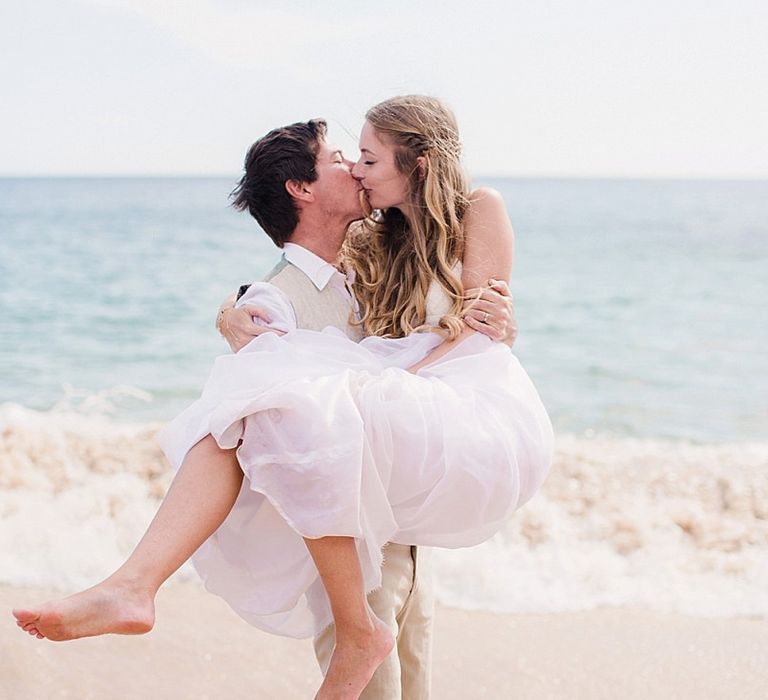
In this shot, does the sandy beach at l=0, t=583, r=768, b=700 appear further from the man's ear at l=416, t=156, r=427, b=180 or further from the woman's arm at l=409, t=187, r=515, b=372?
the man's ear at l=416, t=156, r=427, b=180

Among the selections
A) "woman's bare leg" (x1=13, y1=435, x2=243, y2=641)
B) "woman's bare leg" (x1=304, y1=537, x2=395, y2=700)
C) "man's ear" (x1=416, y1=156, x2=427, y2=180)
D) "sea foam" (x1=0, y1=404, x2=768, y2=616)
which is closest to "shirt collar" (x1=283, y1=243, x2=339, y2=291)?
"man's ear" (x1=416, y1=156, x2=427, y2=180)

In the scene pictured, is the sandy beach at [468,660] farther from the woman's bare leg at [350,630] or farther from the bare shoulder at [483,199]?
the bare shoulder at [483,199]

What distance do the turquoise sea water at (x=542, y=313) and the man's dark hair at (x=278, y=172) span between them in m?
6.42

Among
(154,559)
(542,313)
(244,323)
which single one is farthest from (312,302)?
(542,313)

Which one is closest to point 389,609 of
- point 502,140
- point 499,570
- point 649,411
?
point 499,570

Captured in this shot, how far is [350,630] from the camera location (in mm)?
2541

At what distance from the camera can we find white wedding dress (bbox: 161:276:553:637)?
2.43 meters

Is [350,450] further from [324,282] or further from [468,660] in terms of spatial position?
[468,660]

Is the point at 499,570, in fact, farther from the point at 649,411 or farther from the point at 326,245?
the point at 649,411

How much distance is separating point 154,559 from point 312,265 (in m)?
1.02

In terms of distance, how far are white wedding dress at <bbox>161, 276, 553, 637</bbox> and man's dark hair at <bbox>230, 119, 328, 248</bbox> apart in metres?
0.31

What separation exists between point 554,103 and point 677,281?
12876 mm

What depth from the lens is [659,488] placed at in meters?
6.63

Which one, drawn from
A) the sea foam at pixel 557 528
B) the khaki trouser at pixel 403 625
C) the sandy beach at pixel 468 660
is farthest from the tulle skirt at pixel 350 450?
the sea foam at pixel 557 528
